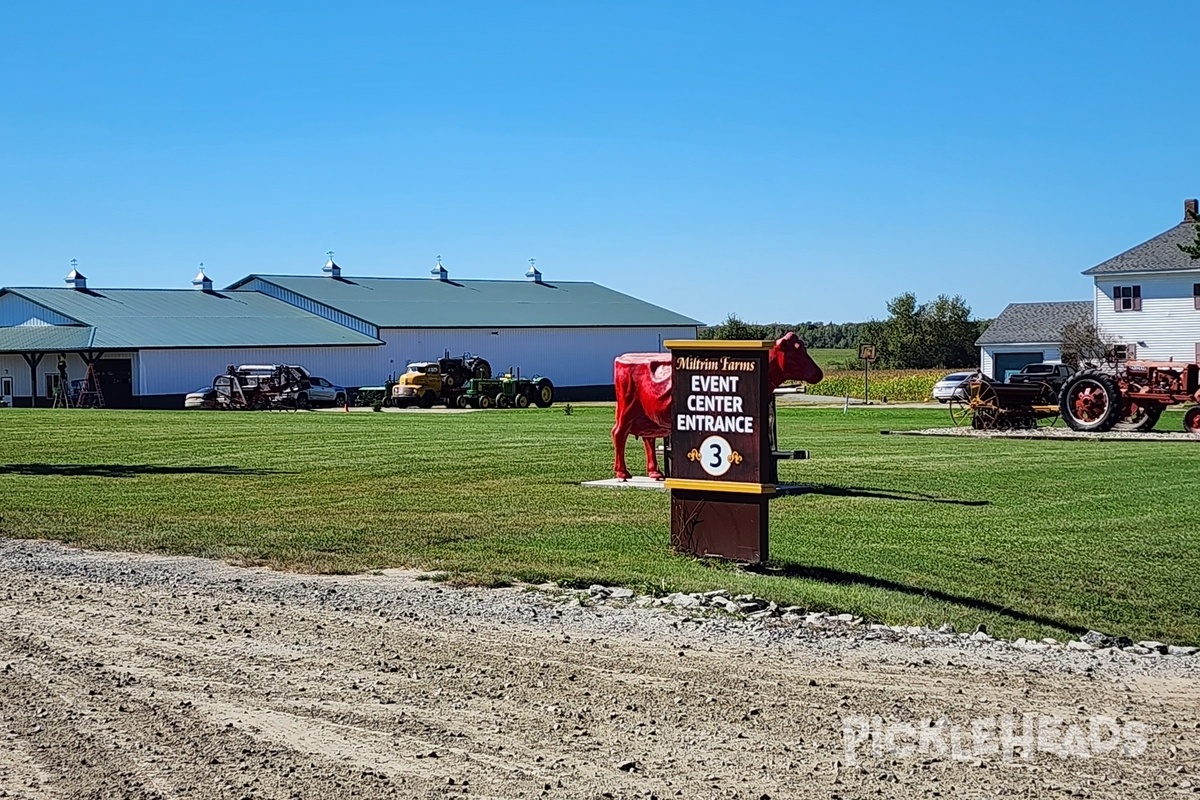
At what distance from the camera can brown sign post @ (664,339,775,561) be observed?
12781mm

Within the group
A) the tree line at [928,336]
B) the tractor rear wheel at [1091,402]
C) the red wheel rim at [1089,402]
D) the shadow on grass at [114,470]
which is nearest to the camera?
the shadow on grass at [114,470]

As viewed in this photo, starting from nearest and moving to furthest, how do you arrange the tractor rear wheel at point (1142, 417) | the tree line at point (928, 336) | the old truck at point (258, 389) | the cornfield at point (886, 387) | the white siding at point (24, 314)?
the tractor rear wheel at point (1142, 417)
the old truck at point (258, 389)
the white siding at point (24, 314)
the cornfield at point (886, 387)
the tree line at point (928, 336)

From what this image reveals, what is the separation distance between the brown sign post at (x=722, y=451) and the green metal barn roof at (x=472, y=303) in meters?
64.3

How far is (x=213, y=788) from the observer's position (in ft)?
21.5

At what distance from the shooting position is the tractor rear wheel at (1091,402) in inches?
1283

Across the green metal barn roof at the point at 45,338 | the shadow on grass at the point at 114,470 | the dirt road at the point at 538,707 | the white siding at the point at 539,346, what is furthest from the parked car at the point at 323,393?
the dirt road at the point at 538,707

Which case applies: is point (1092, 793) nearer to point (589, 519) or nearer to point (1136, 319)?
point (589, 519)

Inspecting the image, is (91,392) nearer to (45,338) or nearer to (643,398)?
(45,338)

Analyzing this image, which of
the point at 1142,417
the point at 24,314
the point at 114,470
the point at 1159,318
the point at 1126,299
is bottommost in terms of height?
the point at 114,470

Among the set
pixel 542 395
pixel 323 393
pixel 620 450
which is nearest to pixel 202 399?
pixel 323 393

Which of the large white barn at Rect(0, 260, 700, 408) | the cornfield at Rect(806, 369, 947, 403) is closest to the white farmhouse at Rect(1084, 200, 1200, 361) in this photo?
the cornfield at Rect(806, 369, 947, 403)

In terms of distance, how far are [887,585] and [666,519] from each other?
14.2 ft

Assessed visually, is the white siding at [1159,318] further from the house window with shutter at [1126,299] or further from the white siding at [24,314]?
the white siding at [24,314]

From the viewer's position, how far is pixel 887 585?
1190cm
